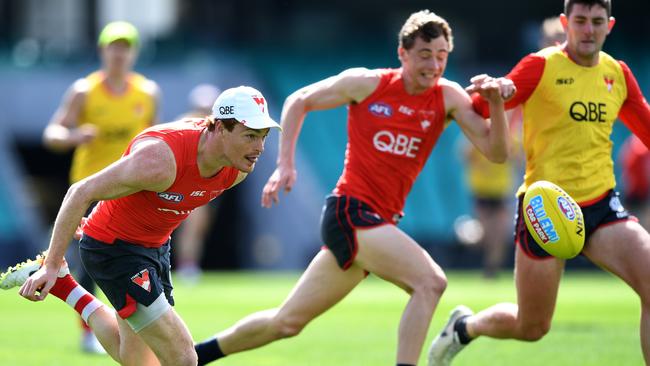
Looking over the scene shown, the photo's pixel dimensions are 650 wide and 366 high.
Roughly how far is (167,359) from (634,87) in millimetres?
3745

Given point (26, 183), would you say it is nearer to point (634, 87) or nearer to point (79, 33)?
point (79, 33)

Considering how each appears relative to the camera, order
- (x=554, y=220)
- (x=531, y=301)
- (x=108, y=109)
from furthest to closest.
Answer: (x=108, y=109) < (x=531, y=301) < (x=554, y=220)

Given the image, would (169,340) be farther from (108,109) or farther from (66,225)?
(108,109)

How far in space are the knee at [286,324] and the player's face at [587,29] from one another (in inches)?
106

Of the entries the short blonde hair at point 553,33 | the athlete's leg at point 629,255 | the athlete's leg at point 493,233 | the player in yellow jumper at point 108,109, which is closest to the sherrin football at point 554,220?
the athlete's leg at point 629,255

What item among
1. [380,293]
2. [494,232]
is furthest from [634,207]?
[380,293]

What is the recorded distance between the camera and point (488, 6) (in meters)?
30.2

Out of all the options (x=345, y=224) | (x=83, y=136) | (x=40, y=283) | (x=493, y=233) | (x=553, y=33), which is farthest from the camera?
(x=493, y=233)

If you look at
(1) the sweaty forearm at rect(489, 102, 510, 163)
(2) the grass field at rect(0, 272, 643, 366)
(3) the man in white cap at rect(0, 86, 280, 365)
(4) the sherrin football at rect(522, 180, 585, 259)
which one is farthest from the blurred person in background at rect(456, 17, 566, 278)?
(3) the man in white cap at rect(0, 86, 280, 365)

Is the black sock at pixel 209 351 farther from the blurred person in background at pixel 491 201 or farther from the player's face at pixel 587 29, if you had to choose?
the blurred person in background at pixel 491 201

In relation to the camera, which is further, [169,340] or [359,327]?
[359,327]

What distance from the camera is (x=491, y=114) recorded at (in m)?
7.60

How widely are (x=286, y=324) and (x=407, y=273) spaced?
0.99 m

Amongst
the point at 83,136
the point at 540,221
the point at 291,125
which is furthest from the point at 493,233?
the point at 540,221
